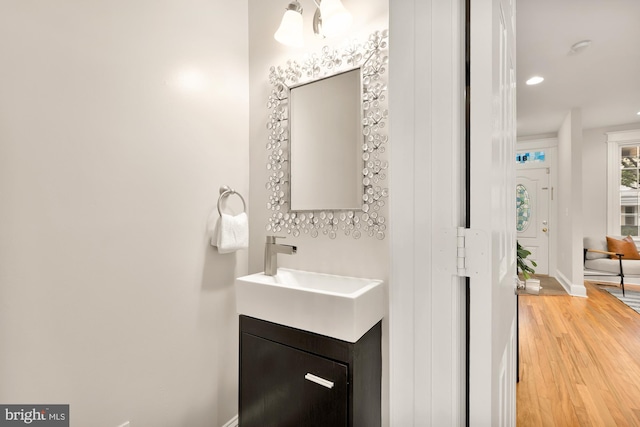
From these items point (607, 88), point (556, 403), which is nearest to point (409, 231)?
→ point (556, 403)

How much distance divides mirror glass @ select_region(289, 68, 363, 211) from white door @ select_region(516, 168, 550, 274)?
18.2ft

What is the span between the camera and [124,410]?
1.14 meters

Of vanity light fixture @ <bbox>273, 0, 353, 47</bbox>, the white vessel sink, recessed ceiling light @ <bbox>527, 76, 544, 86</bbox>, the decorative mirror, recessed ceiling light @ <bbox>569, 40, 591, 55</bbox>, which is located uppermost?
recessed ceiling light @ <bbox>527, 76, 544, 86</bbox>

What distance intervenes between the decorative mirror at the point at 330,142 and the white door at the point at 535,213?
5545mm

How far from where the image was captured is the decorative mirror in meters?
1.33

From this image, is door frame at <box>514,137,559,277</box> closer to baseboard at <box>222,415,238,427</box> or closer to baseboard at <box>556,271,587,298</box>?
baseboard at <box>556,271,587,298</box>

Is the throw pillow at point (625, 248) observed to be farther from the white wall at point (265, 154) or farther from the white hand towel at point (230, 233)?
the white hand towel at point (230, 233)

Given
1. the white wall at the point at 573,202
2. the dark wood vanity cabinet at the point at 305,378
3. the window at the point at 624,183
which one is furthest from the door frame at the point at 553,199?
the dark wood vanity cabinet at the point at 305,378

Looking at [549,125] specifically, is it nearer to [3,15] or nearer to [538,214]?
[538,214]

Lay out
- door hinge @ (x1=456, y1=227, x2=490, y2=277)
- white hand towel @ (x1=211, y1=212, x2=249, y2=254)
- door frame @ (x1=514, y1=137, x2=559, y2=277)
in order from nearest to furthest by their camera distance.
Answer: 1. door hinge @ (x1=456, y1=227, x2=490, y2=277)
2. white hand towel @ (x1=211, y1=212, x2=249, y2=254)
3. door frame @ (x1=514, y1=137, x2=559, y2=277)

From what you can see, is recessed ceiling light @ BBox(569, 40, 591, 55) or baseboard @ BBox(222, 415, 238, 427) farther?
recessed ceiling light @ BBox(569, 40, 591, 55)

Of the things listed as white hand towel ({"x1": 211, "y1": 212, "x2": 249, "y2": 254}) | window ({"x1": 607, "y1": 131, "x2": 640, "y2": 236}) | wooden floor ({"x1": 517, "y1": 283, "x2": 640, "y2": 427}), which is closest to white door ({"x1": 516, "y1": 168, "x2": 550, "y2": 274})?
window ({"x1": 607, "y1": 131, "x2": 640, "y2": 236})

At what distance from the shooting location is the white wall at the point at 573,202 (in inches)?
170

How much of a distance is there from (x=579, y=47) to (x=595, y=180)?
3673 millimetres
